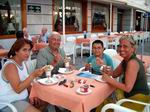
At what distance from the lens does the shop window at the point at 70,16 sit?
11039mm

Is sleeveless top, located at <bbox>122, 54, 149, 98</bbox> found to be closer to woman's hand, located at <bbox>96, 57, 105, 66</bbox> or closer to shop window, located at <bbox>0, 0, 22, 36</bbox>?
woman's hand, located at <bbox>96, 57, 105, 66</bbox>

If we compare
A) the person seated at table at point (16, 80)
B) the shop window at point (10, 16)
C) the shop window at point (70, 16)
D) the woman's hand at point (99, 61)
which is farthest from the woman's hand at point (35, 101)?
the shop window at point (70, 16)

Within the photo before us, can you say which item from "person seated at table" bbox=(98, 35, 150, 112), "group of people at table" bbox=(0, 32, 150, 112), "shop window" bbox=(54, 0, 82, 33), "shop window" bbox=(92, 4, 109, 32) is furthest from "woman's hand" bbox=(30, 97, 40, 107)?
"shop window" bbox=(92, 4, 109, 32)

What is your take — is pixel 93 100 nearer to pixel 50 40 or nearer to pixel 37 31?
pixel 50 40

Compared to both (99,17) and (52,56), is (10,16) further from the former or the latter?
(99,17)

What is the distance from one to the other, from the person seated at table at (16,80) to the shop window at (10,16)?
6.01 m

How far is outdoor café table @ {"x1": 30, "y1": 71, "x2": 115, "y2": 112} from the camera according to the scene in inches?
88.7

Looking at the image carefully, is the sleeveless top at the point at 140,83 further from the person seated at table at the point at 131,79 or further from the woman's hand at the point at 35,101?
the woman's hand at the point at 35,101

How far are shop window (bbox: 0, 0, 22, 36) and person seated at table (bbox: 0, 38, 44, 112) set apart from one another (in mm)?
6009

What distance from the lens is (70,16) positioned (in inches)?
480

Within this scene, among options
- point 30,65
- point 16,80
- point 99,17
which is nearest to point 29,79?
point 16,80

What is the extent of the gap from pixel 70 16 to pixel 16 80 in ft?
33.1

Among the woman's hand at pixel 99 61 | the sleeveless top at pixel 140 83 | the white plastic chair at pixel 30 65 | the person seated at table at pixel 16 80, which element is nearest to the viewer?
the person seated at table at pixel 16 80

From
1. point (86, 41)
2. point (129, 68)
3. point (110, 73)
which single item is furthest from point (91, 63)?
point (86, 41)
